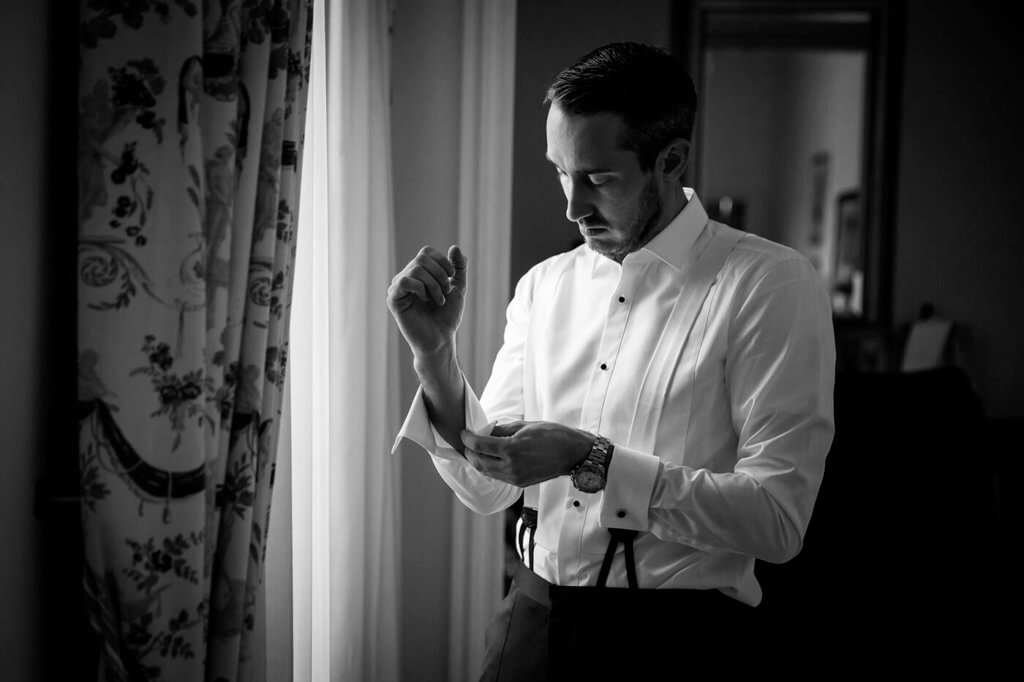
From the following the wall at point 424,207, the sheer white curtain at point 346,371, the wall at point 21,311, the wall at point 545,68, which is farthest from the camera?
the wall at point 545,68

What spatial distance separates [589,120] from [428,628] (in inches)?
55.8

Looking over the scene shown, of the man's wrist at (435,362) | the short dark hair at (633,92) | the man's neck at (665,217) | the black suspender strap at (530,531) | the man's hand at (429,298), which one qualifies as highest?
the short dark hair at (633,92)

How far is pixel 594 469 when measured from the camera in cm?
108

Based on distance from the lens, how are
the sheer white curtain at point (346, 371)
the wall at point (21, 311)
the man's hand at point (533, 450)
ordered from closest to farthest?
the wall at point (21, 311) < the man's hand at point (533, 450) < the sheer white curtain at point (346, 371)

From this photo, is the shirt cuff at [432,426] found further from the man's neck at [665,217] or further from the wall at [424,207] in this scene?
the wall at [424,207]

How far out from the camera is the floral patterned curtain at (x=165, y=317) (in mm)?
944

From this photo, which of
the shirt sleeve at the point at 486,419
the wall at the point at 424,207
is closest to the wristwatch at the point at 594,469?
the shirt sleeve at the point at 486,419

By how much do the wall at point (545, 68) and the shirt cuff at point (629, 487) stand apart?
224 centimetres

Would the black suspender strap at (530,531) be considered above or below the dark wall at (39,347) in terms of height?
below

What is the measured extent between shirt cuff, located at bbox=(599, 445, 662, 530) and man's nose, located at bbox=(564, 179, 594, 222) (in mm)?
350

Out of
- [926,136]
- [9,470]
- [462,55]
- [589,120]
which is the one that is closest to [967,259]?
[926,136]

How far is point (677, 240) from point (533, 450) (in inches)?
15.6

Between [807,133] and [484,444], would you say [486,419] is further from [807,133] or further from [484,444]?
[807,133]

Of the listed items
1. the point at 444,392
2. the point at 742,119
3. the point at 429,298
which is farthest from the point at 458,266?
the point at 742,119
